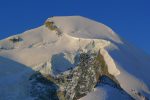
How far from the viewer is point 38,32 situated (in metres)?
104

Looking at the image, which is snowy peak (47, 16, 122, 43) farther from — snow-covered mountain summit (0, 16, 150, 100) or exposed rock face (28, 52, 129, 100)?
exposed rock face (28, 52, 129, 100)

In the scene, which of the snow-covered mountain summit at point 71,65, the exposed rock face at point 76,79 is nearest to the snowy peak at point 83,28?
the snow-covered mountain summit at point 71,65

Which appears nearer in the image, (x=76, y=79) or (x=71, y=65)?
(x=76, y=79)

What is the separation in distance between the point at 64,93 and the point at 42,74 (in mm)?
4503

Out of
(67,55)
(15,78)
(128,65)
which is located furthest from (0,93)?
(128,65)

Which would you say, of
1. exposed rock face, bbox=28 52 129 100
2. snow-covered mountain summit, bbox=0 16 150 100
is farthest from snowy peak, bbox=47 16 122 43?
exposed rock face, bbox=28 52 129 100

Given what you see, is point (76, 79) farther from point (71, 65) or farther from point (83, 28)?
point (83, 28)

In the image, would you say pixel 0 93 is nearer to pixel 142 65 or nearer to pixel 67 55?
pixel 67 55

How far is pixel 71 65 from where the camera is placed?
94500 millimetres

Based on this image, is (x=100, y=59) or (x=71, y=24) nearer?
(x=100, y=59)

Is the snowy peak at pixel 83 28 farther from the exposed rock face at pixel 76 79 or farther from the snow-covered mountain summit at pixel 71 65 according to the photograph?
the exposed rock face at pixel 76 79

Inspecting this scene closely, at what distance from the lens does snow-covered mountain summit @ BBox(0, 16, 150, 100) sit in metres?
89.5

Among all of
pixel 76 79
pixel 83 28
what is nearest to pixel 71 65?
pixel 76 79

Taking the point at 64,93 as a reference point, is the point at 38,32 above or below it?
above
